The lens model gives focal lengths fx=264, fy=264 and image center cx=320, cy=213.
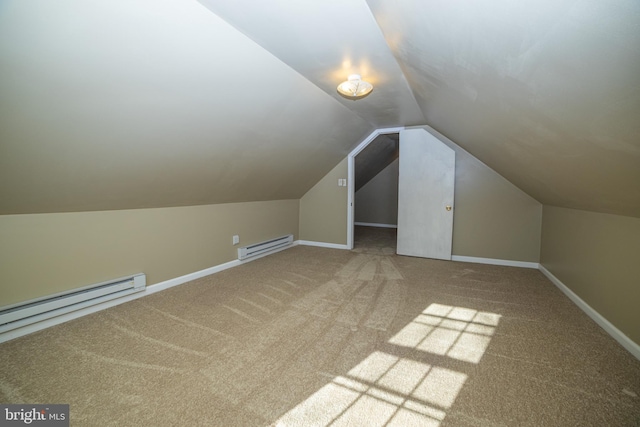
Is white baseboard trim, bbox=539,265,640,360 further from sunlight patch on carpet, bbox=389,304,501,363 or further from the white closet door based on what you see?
the white closet door

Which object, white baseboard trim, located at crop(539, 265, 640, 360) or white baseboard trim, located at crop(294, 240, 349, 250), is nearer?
white baseboard trim, located at crop(539, 265, 640, 360)

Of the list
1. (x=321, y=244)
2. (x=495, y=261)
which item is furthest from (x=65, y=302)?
(x=495, y=261)

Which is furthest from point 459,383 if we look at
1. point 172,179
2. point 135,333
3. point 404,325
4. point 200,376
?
point 172,179

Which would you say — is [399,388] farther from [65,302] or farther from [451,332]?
[65,302]

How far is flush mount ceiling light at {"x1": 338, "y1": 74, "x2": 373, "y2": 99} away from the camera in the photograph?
2.34 m

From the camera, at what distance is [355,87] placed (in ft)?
7.88

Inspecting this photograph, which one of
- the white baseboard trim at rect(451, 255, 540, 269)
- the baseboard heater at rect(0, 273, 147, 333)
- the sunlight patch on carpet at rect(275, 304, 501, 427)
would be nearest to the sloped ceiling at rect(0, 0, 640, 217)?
the baseboard heater at rect(0, 273, 147, 333)

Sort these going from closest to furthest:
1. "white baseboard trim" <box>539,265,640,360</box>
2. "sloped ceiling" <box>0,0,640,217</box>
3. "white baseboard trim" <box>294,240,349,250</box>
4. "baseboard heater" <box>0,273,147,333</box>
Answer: "sloped ceiling" <box>0,0,640,217</box>, "white baseboard trim" <box>539,265,640,360</box>, "baseboard heater" <box>0,273,147,333</box>, "white baseboard trim" <box>294,240,349,250</box>

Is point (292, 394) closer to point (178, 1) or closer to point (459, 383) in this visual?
point (459, 383)

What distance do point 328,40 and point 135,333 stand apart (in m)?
2.59

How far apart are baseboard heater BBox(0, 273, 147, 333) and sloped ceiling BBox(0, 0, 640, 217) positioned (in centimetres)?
71

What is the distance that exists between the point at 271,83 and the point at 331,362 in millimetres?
2209

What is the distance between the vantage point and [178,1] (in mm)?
1407

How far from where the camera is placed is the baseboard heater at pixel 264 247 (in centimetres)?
391
